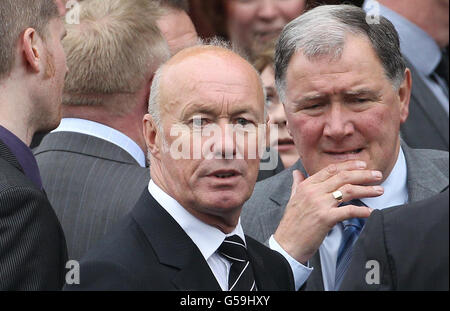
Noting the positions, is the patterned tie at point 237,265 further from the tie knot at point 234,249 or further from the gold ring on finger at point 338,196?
the gold ring on finger at point 338,196

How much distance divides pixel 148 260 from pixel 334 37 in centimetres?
131

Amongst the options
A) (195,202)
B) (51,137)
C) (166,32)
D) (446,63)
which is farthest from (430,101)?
(195,202)

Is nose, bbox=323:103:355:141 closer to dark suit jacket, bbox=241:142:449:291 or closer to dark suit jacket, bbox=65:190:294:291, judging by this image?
dark suit jacket, bbox=241:142:449:291

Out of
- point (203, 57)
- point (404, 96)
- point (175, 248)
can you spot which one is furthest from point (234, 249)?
point (404, 96)

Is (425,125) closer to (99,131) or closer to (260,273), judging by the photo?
(99,131)

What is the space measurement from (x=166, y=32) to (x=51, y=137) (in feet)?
4.06

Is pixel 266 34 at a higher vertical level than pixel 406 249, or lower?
lower

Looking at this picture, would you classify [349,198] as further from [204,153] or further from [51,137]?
[51,137]

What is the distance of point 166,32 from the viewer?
16.4ft

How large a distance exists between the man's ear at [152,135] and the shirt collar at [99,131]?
0.80m

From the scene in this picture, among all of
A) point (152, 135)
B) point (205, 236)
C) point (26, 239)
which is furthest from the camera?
point (152, 135)

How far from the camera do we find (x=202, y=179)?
118 inches

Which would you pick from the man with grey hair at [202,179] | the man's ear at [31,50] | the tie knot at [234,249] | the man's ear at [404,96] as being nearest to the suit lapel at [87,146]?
the man's ear at [31,50]

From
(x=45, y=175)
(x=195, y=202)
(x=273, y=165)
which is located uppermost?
(x=195, y=202)
